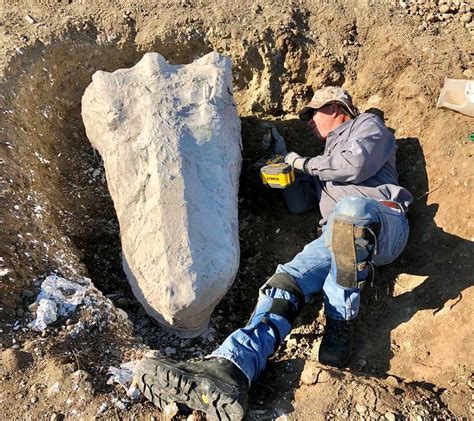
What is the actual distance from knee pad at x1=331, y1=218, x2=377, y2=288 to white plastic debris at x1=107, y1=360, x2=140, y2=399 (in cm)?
127

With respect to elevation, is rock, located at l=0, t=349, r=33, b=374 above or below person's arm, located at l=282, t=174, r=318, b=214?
above

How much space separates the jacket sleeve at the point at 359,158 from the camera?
11.8 feet

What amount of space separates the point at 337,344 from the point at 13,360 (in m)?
1.79

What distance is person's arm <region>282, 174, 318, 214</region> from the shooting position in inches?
163

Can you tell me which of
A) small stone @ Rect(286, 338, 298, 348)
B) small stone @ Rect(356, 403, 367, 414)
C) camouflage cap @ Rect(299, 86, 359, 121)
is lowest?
small stone @ Rect(286, 338, 298, 348)

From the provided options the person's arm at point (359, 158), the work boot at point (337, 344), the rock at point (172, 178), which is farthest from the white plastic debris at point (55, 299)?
the person's arm at point (359, 158)

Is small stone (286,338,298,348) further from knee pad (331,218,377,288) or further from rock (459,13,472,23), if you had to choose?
rock (459,13,472,23)

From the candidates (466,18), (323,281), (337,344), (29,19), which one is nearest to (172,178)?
(323,281)

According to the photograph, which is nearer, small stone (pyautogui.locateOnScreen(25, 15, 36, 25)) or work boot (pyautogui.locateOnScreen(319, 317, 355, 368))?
work boot (pyautogui.locateOnScreen(319, 317, 355, 368))

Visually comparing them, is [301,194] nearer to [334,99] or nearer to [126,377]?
[334,99]

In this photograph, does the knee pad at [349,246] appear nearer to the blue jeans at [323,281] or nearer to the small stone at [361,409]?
the blue jeans at [323,281]

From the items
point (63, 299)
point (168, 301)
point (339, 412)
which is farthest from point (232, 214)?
point (339, 412)

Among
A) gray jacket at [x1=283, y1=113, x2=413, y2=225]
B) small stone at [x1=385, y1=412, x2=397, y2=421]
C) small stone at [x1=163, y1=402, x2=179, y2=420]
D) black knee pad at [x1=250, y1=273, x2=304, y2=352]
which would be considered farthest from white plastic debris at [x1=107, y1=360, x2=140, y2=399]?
gray jacket at [x1=283, y1=113, x2=413, y2=225]

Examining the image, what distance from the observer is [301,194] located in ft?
13.6
